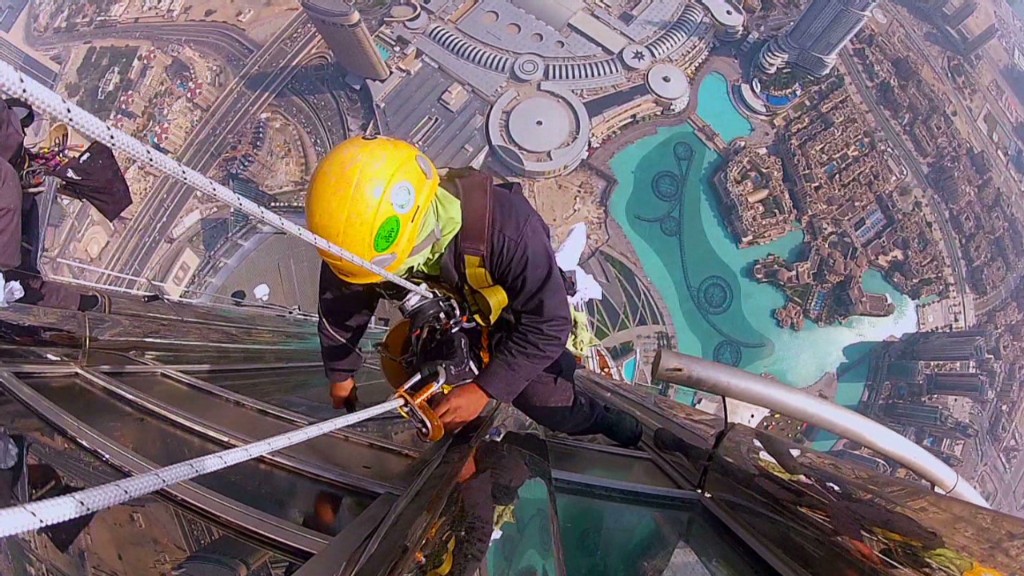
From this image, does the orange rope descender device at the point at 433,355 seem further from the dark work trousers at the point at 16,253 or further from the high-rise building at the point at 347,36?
the high-rise building at the point at 347,36

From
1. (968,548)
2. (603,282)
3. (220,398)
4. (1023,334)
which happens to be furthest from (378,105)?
(1023,334)

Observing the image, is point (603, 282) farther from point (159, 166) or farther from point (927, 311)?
point (159, 166)

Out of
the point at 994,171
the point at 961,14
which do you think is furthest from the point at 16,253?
the point at 961,14

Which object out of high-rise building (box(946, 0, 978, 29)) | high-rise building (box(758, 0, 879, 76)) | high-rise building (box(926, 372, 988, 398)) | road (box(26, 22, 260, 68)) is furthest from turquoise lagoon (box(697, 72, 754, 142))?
road (box(26, 22, 260, 68))

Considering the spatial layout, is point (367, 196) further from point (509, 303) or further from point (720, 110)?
point (720, 110)

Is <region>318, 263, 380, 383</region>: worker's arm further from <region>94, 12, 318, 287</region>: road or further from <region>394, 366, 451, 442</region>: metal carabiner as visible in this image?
<region>94, 12, 318, 287</region>: road

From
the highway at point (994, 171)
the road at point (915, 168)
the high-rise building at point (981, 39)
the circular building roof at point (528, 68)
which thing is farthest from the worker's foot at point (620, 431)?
the high-rise building at point (981, 39)

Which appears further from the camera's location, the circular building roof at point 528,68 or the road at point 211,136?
the circular building roof at point 528,68
